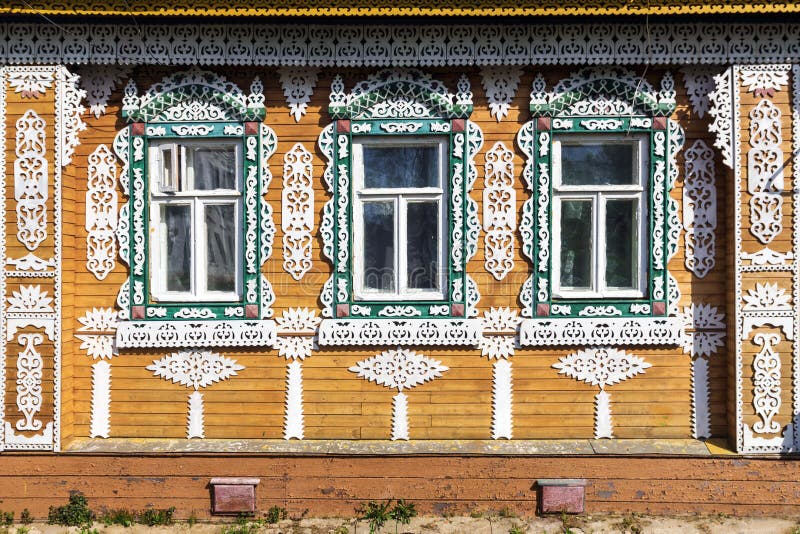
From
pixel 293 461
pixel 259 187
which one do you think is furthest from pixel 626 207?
pixel 293 461

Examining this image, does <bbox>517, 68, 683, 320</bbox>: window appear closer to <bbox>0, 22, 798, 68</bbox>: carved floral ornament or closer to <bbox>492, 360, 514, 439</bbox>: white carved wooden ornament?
<bbox>0, 22, 798, 68</bbox>: carved floral ornament

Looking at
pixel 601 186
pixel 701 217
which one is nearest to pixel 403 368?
pixel 601 186

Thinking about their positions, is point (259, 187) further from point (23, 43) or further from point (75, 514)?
point (75, 514)

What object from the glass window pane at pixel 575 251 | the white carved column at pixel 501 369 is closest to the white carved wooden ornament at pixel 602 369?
the white carved column at pixel 501 369

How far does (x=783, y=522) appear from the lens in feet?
15.3

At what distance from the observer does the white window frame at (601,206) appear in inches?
195

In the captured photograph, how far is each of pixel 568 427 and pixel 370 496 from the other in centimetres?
169

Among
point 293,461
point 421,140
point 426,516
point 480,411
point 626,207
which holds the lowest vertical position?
point 426,516

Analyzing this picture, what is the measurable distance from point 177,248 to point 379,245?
5.60ft

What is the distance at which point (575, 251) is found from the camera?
5059 mm

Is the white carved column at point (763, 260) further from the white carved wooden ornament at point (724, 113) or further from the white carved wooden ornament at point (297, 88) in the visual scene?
the white carved wooden ornament at point (297, 88)

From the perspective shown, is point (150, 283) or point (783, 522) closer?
point (783, 522)

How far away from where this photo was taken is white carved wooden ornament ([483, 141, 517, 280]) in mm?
4977

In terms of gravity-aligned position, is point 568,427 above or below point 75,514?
above
